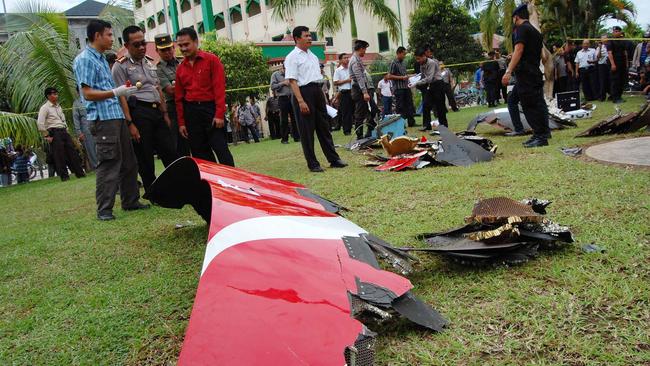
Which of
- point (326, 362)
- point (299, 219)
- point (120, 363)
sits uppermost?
point (299, 219)

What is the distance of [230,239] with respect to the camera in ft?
6.45

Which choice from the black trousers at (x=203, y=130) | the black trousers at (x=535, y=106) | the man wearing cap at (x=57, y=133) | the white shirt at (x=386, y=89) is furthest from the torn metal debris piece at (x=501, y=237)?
the white shirt at (x=386, y=89)

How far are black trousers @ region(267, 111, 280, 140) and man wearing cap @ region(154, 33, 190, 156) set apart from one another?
11.0 m

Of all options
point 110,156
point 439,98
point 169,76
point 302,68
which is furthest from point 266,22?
point 110,156

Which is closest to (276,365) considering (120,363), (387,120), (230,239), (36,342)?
(230,239)

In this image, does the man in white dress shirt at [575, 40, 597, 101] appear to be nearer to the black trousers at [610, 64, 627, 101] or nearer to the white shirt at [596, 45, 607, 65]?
the white shirt at [596, 45, 607, 65]

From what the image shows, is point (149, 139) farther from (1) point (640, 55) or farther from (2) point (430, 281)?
(1) point (640, 55)

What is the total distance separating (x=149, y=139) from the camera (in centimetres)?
575

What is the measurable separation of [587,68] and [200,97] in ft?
41.9

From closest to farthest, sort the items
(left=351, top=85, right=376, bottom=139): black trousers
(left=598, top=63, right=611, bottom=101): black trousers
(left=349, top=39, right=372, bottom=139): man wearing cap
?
1. (left=349, top=39, right=372, bottom=139): man wearing cap
2. (left=351, top=85, right=376, bottom=139): black trousers
3. (left=598, top=63, right=611, bottom=101): black trousers

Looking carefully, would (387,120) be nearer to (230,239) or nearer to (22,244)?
(22,244)

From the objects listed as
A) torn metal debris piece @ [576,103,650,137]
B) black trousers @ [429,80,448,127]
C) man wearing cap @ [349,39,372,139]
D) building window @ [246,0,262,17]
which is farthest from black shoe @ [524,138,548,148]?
building window @ [246,0,262,17]

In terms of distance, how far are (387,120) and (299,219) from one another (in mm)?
6641

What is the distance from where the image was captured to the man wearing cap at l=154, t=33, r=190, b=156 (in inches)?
231
